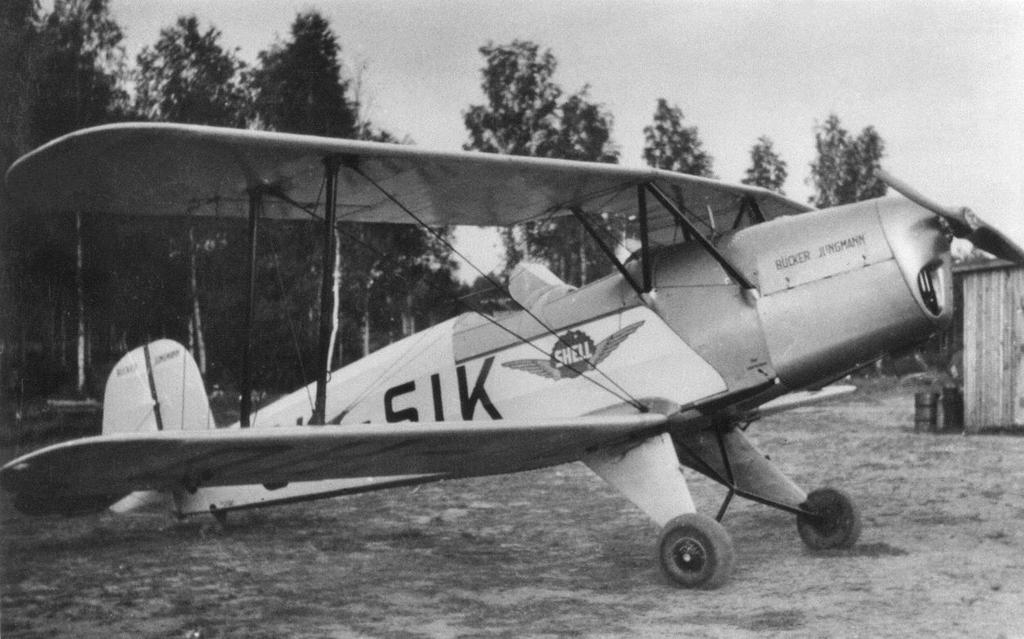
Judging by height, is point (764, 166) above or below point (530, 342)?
above

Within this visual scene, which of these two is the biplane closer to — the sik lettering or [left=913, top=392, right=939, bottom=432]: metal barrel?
the sik lettering

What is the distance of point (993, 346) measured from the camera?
47.1 ft

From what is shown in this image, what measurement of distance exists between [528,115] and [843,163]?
968 inches

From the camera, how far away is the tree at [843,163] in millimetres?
42062

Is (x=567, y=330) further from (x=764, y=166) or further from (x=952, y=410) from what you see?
(x=764, y=166)

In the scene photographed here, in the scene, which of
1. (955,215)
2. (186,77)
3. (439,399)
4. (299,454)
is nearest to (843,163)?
(186,77)

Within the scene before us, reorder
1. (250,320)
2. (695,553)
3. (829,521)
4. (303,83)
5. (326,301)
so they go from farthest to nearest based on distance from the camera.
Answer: (303,83)
(829,521)
(250,320)
(695,553)
(326,301)

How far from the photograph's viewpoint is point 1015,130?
512 centimetres

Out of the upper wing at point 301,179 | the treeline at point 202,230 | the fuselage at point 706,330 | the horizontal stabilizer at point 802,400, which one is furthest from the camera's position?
the treeline at point 202,230

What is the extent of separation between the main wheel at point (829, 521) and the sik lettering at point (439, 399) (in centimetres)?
209

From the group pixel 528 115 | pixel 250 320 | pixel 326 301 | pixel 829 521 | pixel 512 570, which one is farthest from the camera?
pixel 528 115

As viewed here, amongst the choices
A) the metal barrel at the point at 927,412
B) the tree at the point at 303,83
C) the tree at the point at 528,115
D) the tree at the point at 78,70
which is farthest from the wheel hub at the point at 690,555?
the tree at the point at 528,115

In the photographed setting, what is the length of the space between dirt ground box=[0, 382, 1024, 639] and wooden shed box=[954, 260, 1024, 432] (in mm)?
5258

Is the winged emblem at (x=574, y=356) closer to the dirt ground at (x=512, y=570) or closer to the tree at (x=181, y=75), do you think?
the dirt ground at (x=512, y=570)
